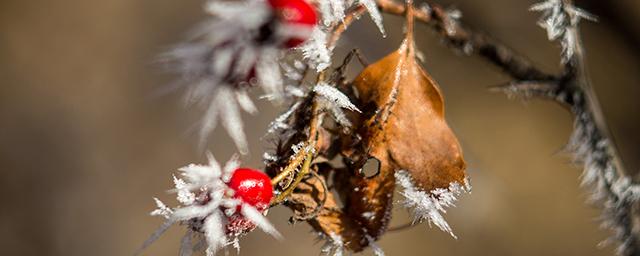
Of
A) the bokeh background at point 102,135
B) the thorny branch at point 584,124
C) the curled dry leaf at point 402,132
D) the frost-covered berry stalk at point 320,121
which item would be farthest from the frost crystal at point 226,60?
the bokeh background at point 102,135

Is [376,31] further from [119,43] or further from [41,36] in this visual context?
[41,36]

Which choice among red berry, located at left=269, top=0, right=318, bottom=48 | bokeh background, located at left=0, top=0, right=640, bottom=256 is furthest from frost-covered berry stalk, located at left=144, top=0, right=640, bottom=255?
bokeh background, located at left=0, top=0, right=640, bottom=256

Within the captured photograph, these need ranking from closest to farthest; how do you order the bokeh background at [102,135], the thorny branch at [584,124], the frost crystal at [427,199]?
the frost crystal at [427,199], the thorny branch at [584,124], the bokeh background at [102,135]

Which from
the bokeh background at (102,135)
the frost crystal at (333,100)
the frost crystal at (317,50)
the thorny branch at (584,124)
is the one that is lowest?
the thorny branch at (584,124)

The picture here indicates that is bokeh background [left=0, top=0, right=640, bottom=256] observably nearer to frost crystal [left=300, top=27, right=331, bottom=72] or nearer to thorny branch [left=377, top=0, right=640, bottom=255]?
thorny branch [left=377, top=0, right=640, bottom=255]

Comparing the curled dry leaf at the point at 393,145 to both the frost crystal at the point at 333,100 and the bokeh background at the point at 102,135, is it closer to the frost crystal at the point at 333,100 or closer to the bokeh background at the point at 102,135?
the frost crystal at the point at 333,100

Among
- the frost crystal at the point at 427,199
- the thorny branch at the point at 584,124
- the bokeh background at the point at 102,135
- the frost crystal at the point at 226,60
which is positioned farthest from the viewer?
the bokeh background at the point at 102,135
